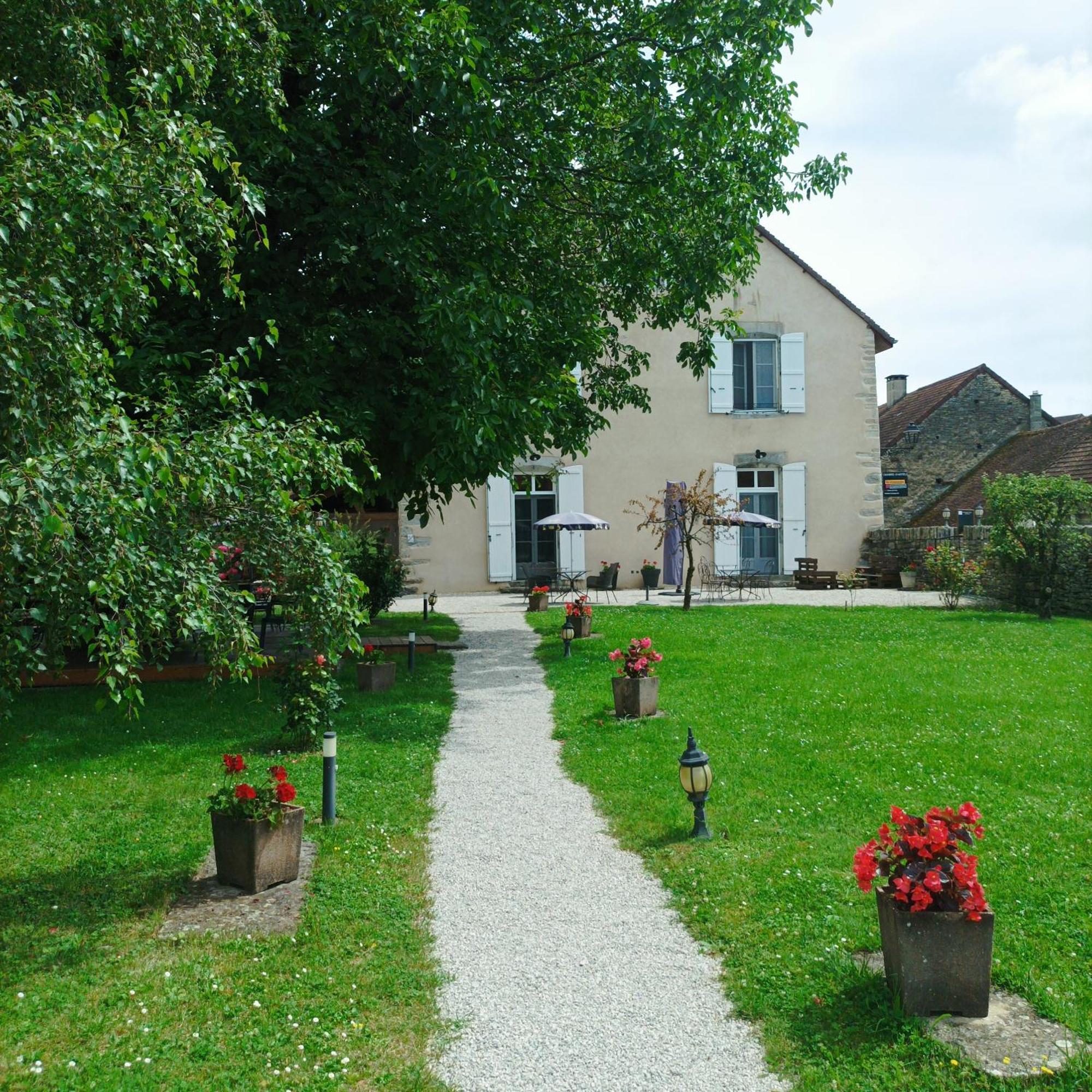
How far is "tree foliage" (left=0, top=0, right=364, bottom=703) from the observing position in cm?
339

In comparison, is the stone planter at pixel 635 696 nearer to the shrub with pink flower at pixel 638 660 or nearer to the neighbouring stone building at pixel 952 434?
the shrub with pink flower at pixel 638 660

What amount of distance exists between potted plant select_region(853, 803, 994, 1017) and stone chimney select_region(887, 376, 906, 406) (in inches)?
1332

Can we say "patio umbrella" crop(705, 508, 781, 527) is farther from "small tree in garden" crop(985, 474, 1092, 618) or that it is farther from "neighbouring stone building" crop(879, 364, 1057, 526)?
"neighbouring stone building" crop(879, 364, 1057, 526)

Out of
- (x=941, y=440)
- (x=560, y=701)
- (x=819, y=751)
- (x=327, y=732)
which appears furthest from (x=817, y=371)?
(x=327, y=732)

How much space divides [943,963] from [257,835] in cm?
316

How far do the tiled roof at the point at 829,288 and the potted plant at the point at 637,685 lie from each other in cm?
1534

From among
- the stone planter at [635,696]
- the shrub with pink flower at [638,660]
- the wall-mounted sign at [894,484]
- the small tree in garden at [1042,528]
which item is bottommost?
the stone planter at [635,696]

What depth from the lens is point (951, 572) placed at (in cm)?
1703

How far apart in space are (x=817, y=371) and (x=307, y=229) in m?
15.0

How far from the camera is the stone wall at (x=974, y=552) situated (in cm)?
1673

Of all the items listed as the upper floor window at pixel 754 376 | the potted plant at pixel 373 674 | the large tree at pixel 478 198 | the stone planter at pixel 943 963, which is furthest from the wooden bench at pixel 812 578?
the stone planter at pixel 943 963

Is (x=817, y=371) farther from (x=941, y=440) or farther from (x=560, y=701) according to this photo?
(x=560, y=701)

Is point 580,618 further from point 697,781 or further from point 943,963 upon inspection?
point 943,963

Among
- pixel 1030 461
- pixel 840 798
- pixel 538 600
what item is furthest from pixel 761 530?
pixel 840 798
